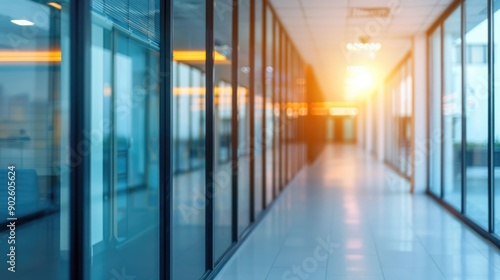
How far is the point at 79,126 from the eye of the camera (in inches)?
97.0

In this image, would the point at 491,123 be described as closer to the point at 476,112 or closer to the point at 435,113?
the point at 476,112

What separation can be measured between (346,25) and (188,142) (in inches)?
324

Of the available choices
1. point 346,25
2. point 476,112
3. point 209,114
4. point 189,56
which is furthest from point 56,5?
point 189,56

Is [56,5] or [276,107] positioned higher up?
[56,5]

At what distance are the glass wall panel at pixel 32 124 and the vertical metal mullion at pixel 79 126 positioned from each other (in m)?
2.37

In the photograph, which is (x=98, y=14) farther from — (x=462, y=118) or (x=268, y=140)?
(x=268, y=140)

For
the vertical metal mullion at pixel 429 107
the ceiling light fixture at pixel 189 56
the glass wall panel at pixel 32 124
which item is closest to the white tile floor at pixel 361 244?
the vertical metal mullion at pixel 429 107

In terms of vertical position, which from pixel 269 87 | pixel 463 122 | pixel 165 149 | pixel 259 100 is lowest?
pixel 165 149

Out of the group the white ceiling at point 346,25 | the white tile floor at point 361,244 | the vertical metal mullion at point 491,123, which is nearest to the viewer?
the white tile floor at point 361,244

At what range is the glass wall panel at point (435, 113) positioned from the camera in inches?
421

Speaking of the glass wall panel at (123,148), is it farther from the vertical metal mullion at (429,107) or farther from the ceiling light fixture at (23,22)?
the vertical metal mullion at (429,107)

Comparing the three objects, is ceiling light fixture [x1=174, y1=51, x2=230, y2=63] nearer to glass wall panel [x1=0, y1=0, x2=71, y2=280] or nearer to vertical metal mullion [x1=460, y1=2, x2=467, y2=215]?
vertical metal mullion [x1=460, y1=2, x2=467, y2=215]

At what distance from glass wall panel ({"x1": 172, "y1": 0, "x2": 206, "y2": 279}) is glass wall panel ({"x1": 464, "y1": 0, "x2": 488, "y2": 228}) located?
3.38m

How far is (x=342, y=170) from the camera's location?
56.5 feet
